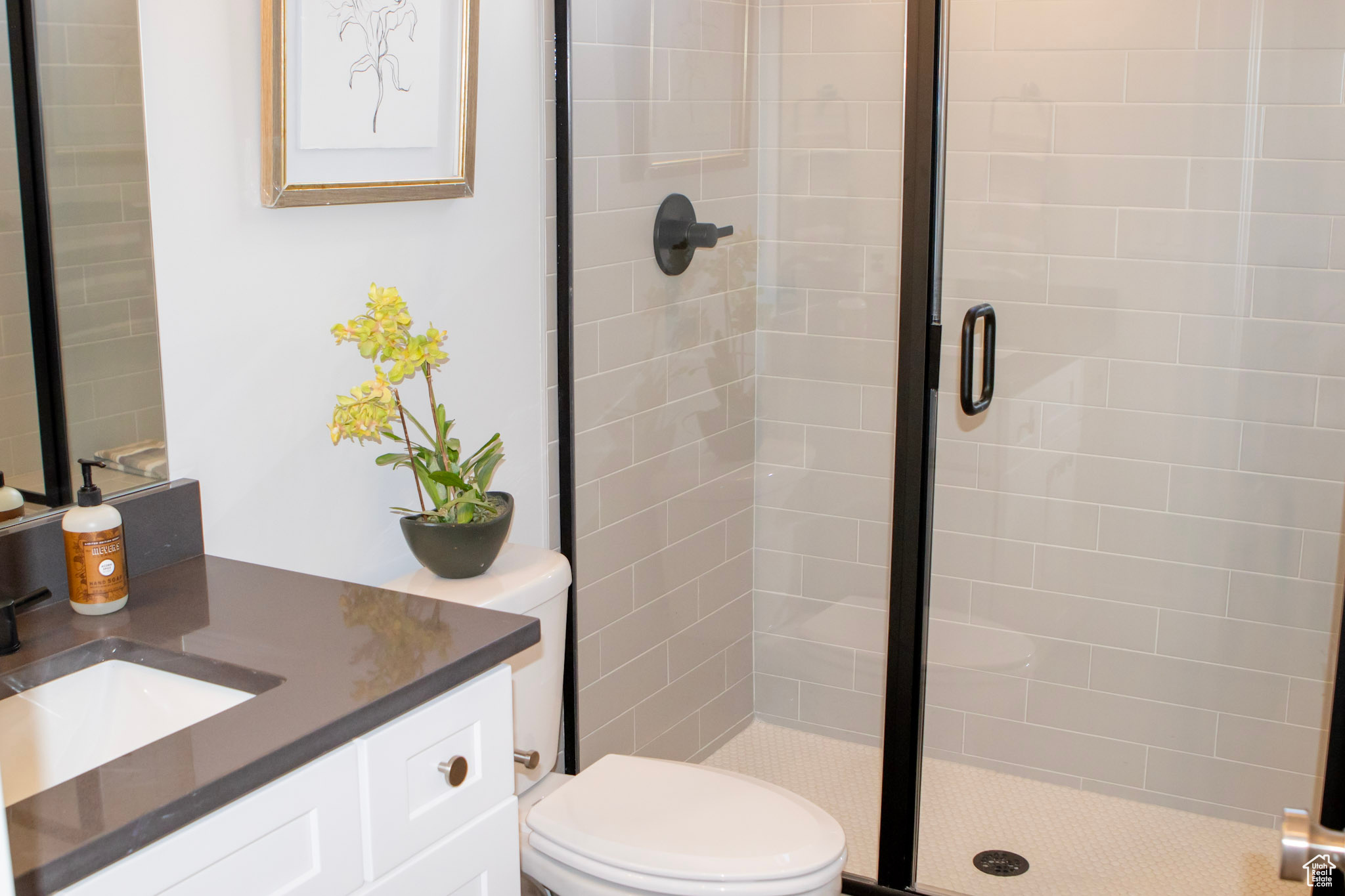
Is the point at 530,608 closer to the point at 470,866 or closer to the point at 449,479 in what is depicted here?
the point at 449,479

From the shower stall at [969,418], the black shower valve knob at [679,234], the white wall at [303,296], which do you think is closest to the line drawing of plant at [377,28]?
the white wall at [303,296]

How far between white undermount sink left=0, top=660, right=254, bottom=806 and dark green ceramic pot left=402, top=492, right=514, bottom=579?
1.73 feet

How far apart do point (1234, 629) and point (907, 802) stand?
Result: 67cm

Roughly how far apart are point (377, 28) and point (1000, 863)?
6.08 feet

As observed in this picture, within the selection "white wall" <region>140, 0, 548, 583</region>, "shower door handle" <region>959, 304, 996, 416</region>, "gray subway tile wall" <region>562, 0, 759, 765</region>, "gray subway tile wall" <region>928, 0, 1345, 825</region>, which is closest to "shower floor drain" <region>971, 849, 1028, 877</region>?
"gray subway tile wall" <region>928, 0, 1345, 825</region>

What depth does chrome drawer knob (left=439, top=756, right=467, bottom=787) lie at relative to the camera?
1.34 metres

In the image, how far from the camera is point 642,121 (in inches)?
91.6

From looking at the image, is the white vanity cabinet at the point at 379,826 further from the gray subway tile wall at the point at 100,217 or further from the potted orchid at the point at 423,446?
the gray subway tile wall at the point at 100,217

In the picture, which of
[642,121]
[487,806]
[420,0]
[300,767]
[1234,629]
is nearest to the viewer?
[300,767]

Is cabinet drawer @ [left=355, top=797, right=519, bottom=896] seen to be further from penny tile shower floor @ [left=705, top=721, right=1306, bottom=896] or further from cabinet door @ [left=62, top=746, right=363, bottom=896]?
penny tile shower floor @ [left=705, top=721, right=1306, bottom=896]

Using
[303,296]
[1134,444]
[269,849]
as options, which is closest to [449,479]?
[303,296]

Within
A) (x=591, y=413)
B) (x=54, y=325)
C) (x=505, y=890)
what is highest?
(x=54, y=325)

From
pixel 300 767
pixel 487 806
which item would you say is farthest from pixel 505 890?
pixel 300 767

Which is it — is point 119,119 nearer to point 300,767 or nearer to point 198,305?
Answer: point 198,305
